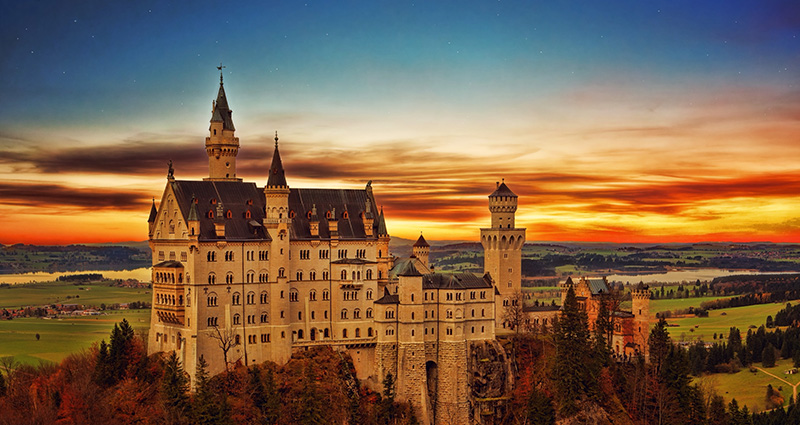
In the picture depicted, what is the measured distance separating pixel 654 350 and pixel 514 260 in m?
24.0

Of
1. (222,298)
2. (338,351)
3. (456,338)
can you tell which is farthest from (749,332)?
(222,298)

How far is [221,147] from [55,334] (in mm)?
55358

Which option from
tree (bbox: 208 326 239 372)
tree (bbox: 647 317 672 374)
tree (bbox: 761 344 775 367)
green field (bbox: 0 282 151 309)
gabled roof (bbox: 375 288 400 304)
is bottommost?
tree (bbox: 761 344 775 367)

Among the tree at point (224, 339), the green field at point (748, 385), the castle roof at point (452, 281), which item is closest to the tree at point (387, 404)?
the castle roof at point (452, 281)

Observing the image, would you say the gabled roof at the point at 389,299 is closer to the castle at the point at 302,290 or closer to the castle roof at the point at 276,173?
the castle at the point at 302,290

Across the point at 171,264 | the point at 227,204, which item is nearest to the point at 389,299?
the point at 227,204

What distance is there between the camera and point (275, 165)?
104 meters

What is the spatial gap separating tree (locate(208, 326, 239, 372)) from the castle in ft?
0.39

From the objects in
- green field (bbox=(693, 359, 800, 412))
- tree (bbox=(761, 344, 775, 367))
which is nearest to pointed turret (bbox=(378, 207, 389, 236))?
green field (bbox=(693, 359, 800, 412))

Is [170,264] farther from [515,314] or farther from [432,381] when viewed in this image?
[515,314]

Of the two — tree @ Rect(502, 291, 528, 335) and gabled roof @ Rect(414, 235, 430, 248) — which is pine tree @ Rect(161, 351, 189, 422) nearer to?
gabled roof @ Rect(414, 235, 430, 248)

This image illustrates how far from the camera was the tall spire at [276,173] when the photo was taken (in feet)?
339

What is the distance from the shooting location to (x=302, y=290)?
106 metres

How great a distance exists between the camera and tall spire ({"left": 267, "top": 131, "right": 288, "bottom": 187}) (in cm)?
10338
